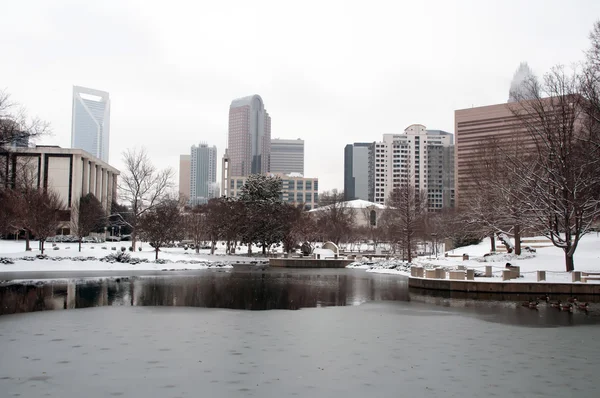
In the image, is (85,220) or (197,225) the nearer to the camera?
(85,220)

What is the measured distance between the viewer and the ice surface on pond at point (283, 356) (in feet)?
29.2

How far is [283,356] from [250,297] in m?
11.7

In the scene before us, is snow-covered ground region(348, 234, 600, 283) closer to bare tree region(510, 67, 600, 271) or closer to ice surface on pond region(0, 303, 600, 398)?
bare tree region(510, 67, 600, 271)

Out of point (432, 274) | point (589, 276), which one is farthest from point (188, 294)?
point (589, 276)

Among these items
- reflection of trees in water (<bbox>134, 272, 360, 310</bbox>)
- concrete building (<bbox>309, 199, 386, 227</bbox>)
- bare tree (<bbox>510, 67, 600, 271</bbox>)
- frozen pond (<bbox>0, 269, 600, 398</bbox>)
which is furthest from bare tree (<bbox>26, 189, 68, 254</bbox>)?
concrete building (<bbox>309, 199, 386, 227</bbox>)

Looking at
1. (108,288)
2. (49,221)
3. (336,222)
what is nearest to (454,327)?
(108,288)

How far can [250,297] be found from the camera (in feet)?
74.6

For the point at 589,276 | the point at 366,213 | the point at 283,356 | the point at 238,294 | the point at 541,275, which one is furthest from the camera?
the point at 366,213

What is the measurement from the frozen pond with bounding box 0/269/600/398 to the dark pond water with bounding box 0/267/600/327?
15 centimetres

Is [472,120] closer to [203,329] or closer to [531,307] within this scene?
[531,307]

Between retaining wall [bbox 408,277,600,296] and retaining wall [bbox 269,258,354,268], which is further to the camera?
retaining wall [bbox 269,258,354,268]

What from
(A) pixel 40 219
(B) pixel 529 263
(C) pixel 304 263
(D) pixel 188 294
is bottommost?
(C) pixel 304 263

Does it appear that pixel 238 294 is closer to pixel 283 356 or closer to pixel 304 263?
pixel 283 356

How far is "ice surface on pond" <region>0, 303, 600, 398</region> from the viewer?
8.90m
